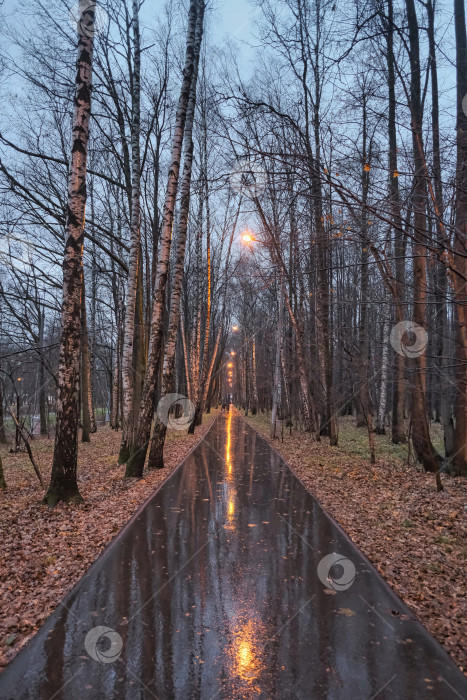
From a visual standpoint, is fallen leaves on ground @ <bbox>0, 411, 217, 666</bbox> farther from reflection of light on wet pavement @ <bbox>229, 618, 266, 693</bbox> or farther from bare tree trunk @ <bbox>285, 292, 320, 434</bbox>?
bare tree trunk @ <bbox>285, 292, 320, 434</bbox>

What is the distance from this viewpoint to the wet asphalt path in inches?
120

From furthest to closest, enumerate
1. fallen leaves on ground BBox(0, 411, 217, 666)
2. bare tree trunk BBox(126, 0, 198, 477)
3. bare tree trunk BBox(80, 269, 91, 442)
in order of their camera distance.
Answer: bare tree trunk BBox(80, 269, 91, 442)
bare tree trunk BBox(126, 0, 198, 477)
fallen leaves on ground BBox(0, 411, 217, 666)

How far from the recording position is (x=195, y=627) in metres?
3.78

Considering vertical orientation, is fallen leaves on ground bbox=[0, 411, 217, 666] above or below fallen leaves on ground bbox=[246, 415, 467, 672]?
above

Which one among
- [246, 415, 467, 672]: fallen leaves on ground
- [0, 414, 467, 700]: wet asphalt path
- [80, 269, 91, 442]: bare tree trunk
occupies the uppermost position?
[80, 269, 91, 442]: bare tree trunk

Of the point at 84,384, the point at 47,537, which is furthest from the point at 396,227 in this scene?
the point at 84,384

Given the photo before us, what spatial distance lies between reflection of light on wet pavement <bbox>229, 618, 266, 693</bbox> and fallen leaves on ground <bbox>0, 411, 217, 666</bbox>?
1750 millimetres

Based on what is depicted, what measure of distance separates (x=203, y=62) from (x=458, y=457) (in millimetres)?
20160

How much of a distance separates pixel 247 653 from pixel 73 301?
6327 mm

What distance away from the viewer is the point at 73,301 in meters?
7.88

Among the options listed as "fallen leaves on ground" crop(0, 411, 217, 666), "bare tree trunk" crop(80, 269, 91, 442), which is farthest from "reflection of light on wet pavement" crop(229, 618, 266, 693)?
"bare tree trunk" crop(80, 269, 91, 442)

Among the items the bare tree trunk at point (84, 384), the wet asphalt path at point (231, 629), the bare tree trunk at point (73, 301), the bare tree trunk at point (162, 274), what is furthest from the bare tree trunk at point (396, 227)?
the bare tree trunk at point (84, 384)

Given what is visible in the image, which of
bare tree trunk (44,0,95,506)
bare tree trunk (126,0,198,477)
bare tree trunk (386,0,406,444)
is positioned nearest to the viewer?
bare tree trunk (386,0,406,444)

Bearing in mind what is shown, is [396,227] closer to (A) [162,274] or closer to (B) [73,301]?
(B) [73,301]
